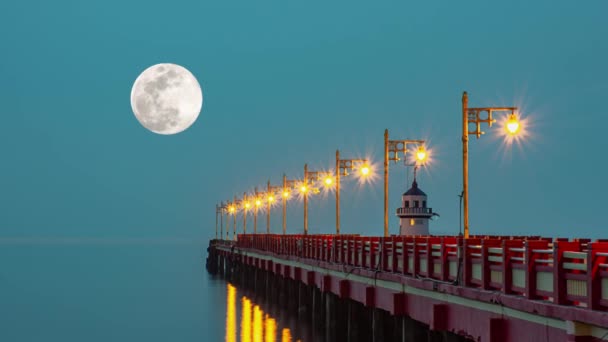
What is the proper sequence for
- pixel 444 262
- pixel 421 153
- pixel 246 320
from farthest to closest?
pixel 246 320, pixel 421 153, pixel 444 262

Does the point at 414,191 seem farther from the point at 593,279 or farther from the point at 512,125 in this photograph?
the point at 593,279

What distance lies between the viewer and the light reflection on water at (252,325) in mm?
47091

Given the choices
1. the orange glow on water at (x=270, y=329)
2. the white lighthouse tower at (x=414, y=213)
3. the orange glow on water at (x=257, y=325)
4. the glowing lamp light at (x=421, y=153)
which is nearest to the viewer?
the glowing lamp light at (x=421, y=153)

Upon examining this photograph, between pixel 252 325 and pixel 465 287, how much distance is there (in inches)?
1369

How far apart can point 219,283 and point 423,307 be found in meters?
80.3

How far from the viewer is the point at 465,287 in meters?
20.0

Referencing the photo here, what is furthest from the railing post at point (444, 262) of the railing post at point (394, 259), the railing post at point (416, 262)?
the railing post at point (394, 259)

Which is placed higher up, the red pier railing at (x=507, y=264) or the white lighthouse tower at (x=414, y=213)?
the white lighthouse tower at (x=414, y=213)

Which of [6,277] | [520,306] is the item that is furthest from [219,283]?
[520,306]

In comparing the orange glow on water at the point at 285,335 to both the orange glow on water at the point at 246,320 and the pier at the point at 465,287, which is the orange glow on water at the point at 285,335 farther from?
the pier at the point at 465,287

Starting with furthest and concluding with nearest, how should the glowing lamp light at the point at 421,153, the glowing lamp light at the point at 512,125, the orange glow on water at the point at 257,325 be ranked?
1. the orange glow on water at the point at 257,325
2. the glowing lamp light at the point at 421,153
3. the glowing lamp light at the point at 512,125

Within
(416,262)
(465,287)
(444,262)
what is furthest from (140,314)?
(465,287)

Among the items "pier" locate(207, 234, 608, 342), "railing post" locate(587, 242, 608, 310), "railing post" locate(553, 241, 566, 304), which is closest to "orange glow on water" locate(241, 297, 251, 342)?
"pier" locate(207, 234, 608, 342)

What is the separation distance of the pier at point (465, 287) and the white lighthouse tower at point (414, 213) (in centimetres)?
3523
